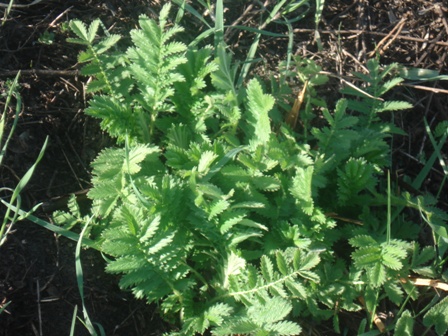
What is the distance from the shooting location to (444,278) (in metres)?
2.37

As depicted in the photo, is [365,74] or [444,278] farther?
[365,74]

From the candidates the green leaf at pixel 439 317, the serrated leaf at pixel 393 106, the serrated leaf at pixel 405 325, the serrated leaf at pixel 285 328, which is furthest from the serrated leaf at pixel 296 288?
the serrated leaf at pixel 393 106

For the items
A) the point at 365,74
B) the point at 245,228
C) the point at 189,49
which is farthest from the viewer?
the point at 365,74

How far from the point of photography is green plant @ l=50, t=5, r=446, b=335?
2.16 m

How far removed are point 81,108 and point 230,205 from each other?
81cm

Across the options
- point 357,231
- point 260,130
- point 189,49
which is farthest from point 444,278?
point 189,49

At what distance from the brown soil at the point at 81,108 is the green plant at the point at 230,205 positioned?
172 mm

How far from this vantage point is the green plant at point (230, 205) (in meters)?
2.16

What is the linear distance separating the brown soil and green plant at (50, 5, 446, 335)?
172 millimetres

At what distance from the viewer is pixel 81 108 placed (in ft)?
8.79

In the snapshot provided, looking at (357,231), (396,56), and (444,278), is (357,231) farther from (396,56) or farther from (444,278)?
(396,56)

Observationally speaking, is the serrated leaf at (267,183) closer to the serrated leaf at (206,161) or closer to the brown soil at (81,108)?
the serrated leaf at (206,161)

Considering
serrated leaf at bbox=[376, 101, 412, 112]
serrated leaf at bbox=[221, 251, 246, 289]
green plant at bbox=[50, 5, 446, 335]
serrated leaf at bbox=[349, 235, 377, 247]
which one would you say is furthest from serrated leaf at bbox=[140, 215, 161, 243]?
serrated leaf at bbox=[376, 101, 412, 112]

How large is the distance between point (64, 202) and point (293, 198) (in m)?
0.87
